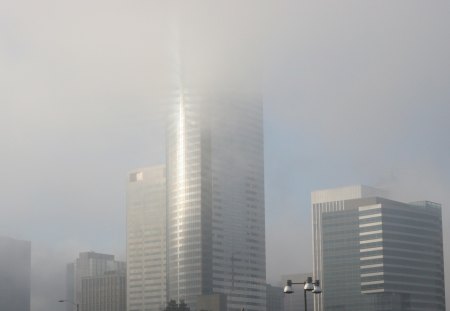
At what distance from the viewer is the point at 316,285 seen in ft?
246

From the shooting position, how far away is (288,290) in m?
73.4

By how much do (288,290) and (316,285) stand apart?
2711 millimetres
